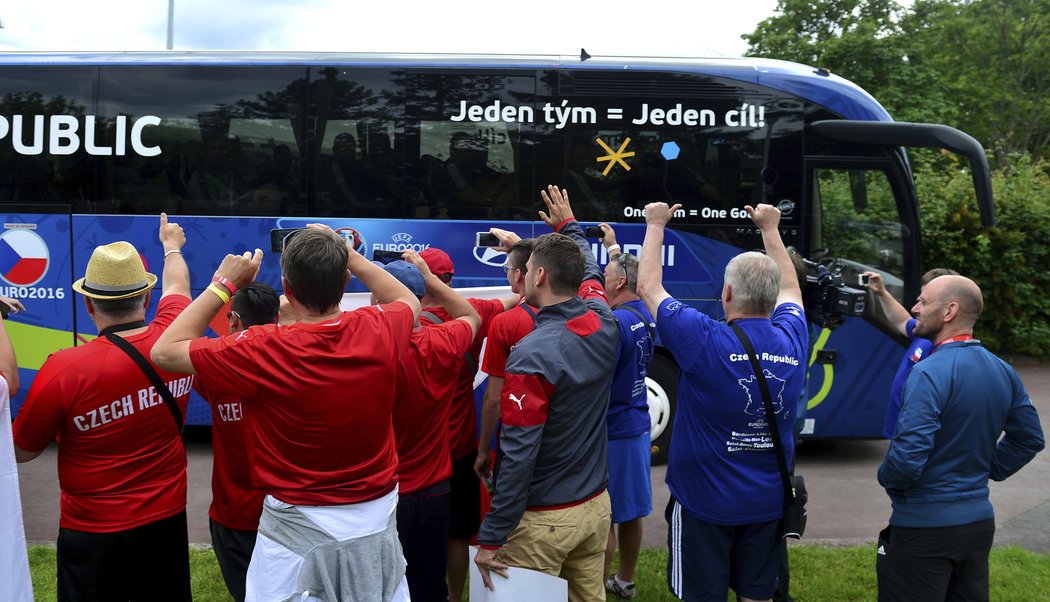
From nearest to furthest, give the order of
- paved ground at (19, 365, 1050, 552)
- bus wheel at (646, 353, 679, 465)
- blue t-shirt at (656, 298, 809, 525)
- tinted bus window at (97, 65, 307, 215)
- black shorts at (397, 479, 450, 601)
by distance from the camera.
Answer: blue t-shirt at (656, 298, 809, 525) → black shorts at (397, 479, 450, 601) → paved ground at (19, 365, 1050, 552) → tinted bus window at (97, 65, 307, 215) → bus wheel at (646, 353, 679, 465)

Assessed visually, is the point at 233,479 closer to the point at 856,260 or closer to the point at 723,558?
the point at 723,558

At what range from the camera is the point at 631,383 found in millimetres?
4301

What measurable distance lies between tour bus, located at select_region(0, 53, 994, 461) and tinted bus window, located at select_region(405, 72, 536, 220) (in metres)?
0.02

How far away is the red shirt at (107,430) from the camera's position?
3041 millimetres

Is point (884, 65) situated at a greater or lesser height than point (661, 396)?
greater

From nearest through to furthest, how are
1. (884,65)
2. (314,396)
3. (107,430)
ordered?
1. (314,396)
2. (107,430)
3. (884,65)

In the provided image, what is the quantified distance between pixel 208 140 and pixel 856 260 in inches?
228

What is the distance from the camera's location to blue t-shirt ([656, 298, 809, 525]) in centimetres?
335

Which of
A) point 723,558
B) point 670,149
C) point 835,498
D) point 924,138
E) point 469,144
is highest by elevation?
point 924,138

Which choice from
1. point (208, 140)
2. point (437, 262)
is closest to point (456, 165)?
point (208, 140)

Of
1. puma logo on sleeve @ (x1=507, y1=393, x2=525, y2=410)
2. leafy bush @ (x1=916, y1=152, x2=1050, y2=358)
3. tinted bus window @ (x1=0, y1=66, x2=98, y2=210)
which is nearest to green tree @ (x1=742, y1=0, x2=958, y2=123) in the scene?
leafy bush @ (x1=916, y1=152, x2=1050, y2=358)

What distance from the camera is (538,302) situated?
328 cm

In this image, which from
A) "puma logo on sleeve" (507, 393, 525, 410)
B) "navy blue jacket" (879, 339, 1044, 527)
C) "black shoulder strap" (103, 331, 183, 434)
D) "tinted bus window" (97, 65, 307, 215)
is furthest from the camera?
"tinted bus window" (97, 65, 307, 215)

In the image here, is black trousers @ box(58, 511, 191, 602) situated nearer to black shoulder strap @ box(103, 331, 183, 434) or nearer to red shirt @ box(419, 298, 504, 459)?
black shoulder strap @ box(103, 331, 183, 434)
